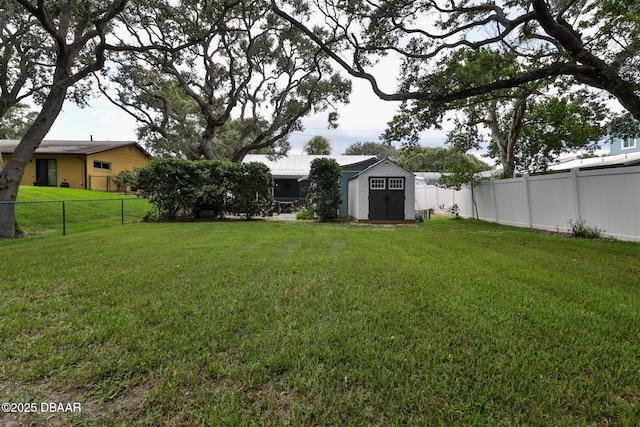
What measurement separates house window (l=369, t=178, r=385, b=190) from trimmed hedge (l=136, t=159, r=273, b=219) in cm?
434

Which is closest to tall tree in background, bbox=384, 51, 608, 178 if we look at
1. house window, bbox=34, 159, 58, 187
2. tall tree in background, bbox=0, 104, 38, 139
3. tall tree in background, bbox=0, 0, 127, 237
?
tall tree in background, bbox=0, 0, 127, 237

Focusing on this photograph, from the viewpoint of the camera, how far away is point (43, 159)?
19.9 m

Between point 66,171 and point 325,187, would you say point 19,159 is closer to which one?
point 325,187

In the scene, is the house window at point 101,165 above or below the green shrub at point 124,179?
above

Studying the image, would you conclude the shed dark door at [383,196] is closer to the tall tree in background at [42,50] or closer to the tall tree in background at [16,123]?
the tall tree in background at [42,50]

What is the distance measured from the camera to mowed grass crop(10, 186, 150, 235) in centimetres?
952

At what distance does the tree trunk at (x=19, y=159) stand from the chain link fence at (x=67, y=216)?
17 centimetres

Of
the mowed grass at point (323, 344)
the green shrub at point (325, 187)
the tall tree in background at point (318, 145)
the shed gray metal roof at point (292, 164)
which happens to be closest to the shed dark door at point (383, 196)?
the green shrub at point (325, 187)

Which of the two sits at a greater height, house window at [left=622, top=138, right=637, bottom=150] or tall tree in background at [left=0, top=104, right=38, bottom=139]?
tall tree in background at [left=0, top=104, right=38, bottom=139]

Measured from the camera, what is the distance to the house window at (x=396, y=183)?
40.7 feet

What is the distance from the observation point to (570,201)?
7.99 metres

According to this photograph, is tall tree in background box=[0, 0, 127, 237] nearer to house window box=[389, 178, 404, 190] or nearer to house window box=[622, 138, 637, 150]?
house window box=[389, 178, 404, 190]

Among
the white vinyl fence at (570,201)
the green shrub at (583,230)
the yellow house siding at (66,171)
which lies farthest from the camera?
the yellow house siding at (66,171)

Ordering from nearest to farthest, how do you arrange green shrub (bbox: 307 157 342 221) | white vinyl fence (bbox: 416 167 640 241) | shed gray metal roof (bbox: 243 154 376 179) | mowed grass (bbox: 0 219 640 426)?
mowed grass (bbox: 0 219 640 426), white vinyl fence (bbox: 416 167 640 241), green shrub (bbox: 307 157 342 221), shed gray metal roof (bbox: 243 154 376 179)
